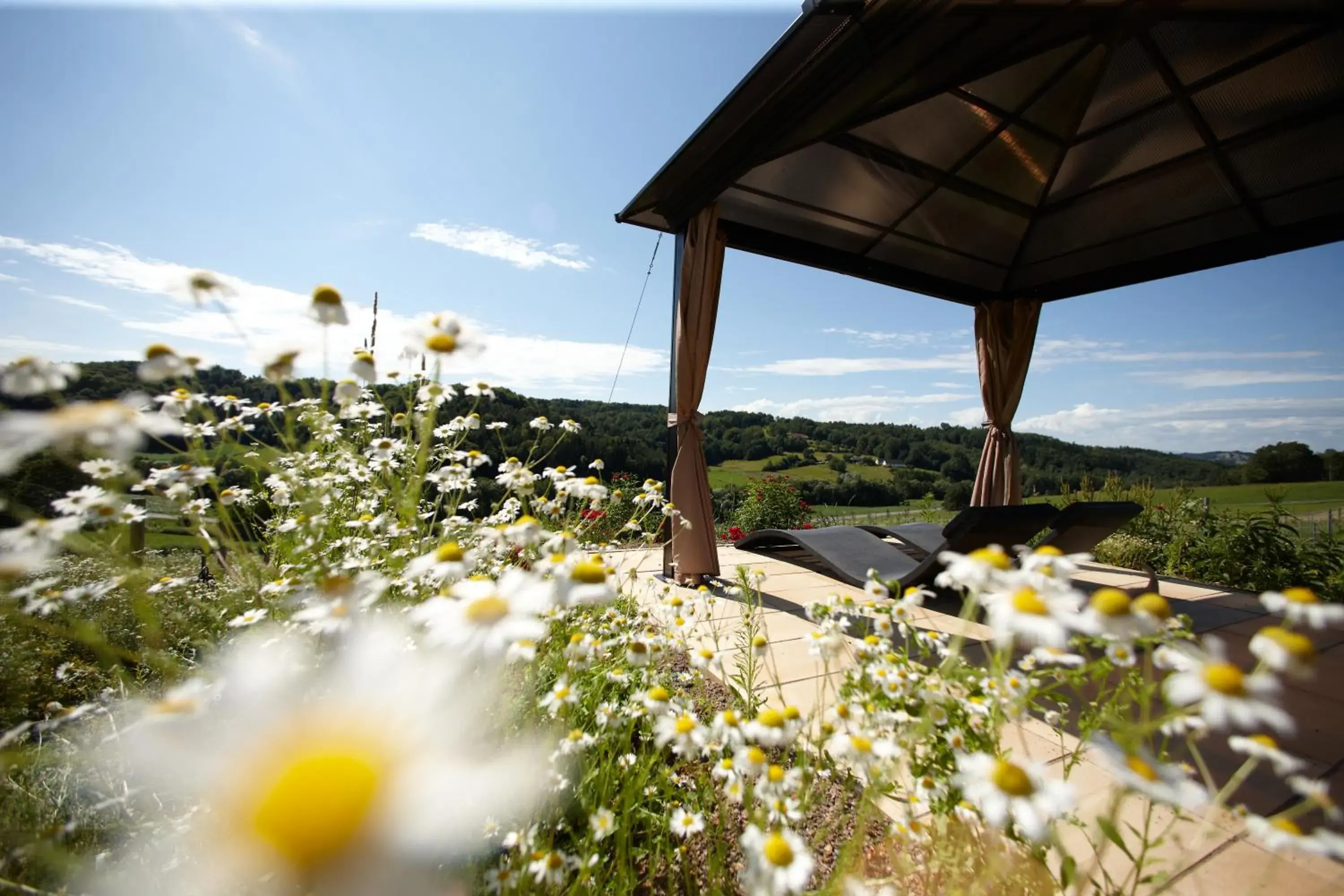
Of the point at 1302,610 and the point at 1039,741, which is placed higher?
the point at 1302,610

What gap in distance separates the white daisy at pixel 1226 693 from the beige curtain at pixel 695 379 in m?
2.95

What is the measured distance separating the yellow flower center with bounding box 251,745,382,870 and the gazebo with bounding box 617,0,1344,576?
2792mm

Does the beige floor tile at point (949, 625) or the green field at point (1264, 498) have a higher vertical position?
the green field at point (1264, 498)

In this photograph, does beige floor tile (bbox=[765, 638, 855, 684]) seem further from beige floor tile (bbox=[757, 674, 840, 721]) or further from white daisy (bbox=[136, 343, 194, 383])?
white daisy (bbox=[136, 343, 194, 383])

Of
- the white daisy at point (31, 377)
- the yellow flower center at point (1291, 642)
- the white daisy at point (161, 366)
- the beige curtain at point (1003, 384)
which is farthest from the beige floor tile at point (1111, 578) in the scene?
the white daisy at point (31, 377)

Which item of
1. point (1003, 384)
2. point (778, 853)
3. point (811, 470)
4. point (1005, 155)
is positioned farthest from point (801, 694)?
point (811, 470)

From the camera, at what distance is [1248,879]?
1175 mm

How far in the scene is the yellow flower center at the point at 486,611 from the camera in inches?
23.4

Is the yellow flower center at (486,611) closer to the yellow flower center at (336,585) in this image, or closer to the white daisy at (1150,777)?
the yellow flower center at (336,585)

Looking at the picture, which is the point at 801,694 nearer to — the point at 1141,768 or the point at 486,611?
the point at 1141,768

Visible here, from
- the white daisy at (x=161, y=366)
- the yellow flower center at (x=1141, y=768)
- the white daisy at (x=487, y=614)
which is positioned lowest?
the yellow flower center at (x=1141, y=768)

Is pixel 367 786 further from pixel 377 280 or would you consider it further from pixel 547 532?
pixel 377 280

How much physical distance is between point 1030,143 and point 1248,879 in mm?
3957

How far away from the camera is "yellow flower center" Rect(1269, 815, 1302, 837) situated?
1.67 feet
